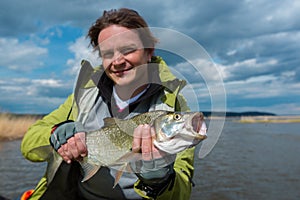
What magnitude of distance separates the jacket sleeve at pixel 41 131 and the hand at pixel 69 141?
31 cm

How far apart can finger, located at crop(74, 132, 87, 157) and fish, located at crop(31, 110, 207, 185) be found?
46mm

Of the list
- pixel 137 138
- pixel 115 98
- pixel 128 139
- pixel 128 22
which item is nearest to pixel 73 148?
pixel 128 139

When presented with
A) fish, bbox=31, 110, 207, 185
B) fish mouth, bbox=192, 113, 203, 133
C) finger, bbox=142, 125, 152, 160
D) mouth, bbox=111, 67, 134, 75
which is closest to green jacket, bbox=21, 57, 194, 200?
fish, bbox=31, 110, 207, 185

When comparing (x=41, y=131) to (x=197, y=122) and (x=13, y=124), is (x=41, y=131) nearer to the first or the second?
(x=197, y=122)

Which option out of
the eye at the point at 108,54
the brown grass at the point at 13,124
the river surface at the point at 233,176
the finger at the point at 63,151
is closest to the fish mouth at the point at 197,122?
the finger at the point at 63,151

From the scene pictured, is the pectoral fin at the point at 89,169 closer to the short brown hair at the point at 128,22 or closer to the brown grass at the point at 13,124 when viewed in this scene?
the short brown hair at the point at 128,22

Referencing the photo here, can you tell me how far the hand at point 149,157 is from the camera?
2.25 m

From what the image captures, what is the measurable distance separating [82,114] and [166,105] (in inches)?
38.7

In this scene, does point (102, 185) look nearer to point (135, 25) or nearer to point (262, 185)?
point (135, 25)

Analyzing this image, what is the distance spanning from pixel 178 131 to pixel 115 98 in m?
1.43

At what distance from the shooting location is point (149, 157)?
7.50ft

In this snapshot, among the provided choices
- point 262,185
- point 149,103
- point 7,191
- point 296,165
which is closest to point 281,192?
point 262,185

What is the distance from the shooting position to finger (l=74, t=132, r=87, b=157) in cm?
269

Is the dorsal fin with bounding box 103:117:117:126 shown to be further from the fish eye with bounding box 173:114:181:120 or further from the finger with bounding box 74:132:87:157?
the fish eye with bounding box 173:114:181:120
